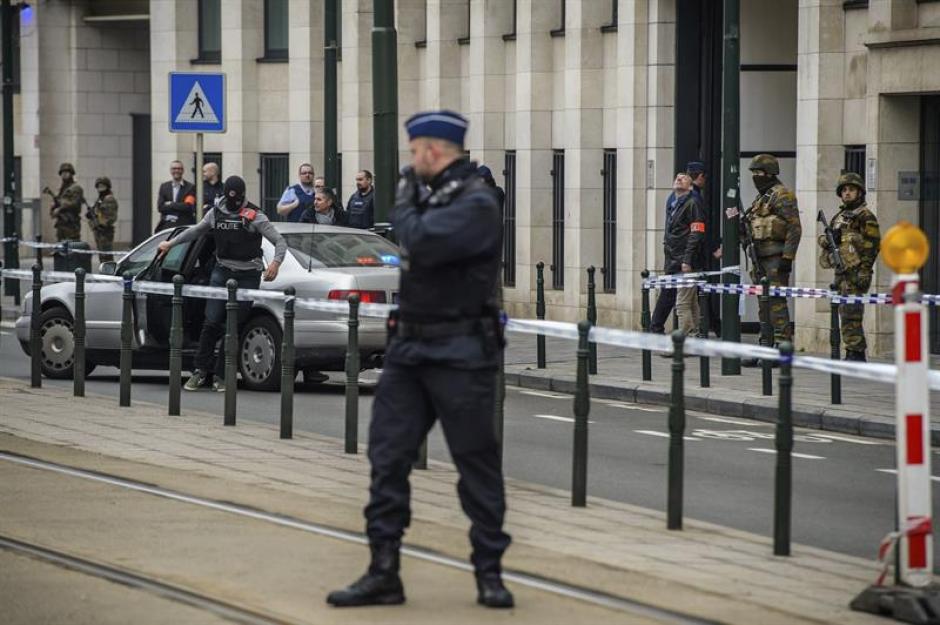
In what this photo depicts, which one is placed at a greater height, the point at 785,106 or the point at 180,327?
the point at 785,106

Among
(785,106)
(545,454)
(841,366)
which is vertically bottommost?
(545,454)

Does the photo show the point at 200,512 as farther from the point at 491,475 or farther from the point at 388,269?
the point at 388,269

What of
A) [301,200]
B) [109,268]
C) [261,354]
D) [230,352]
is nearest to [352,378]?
[230,352]

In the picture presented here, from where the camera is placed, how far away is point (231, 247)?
17969mm

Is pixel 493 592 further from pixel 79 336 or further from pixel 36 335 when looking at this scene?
pixel 36 335

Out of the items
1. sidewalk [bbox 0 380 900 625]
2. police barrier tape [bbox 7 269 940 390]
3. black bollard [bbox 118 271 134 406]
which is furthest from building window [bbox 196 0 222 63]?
sidewalk [bbox 0 380 900 625]

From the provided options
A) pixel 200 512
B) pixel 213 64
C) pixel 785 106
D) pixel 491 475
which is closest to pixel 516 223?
pixel 785 106

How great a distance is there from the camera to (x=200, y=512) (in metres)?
10.8

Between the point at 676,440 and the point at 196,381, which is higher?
the point at 676,440

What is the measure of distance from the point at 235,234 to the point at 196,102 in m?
3.58

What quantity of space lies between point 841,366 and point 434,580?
87.9 inches

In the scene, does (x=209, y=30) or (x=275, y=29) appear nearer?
(x=275, y=29)

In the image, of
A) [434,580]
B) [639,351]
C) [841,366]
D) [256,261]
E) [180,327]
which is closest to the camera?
[434,580]

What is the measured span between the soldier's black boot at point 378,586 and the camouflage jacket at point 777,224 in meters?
12.1
